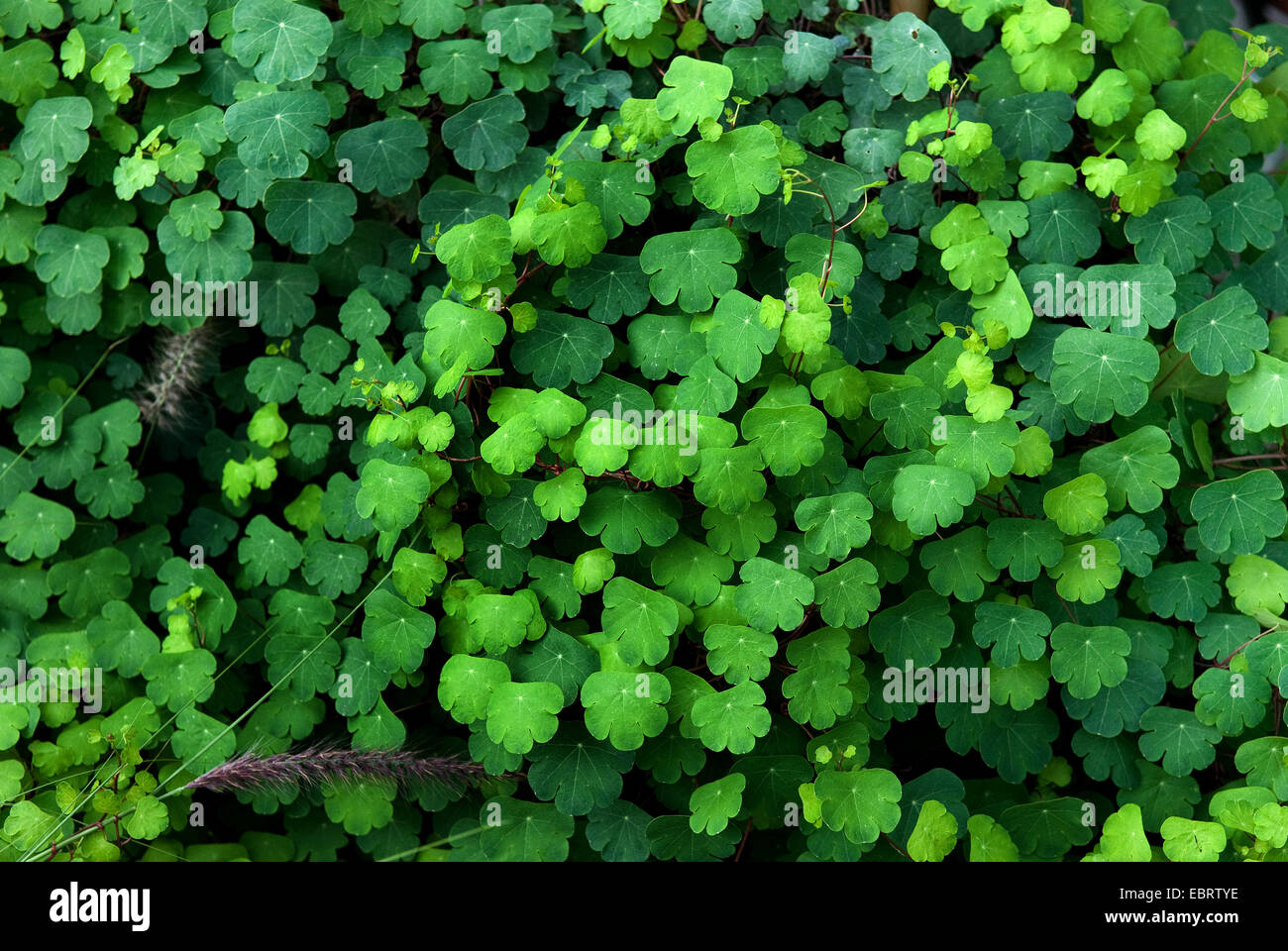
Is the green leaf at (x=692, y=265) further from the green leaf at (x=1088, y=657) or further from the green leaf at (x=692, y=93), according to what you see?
the green leaf at (x=1088, y=657)

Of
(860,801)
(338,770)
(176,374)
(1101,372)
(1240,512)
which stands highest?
(1101,372)

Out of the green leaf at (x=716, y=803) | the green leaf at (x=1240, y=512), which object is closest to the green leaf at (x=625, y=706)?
the green leaf at (x=716, y=803)

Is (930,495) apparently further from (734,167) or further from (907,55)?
(907,55)

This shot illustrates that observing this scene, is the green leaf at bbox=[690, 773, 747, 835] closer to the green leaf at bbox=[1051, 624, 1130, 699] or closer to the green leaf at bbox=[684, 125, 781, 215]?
the green leaf at bbox=[1051, 624, 1130, 699]

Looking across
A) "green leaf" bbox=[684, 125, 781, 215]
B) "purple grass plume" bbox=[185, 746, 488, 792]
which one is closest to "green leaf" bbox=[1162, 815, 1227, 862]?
"purple grass plume" bbox=[185, 746, 488, 792]

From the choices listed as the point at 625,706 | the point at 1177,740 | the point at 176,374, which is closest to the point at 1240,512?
the point at 1177,740

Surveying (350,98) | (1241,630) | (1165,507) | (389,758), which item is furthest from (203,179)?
(1241,630)

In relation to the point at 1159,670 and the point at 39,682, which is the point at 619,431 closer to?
the point at 1159,670
